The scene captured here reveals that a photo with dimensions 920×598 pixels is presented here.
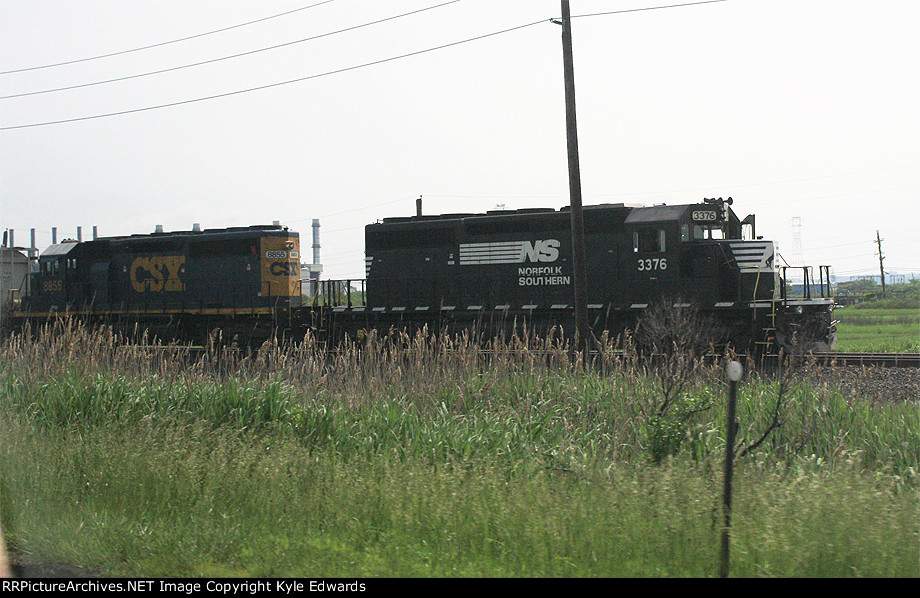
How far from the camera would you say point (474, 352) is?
9.96 metres

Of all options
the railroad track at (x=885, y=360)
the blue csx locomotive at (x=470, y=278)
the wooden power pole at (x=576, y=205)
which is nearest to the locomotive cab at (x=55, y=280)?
the blue csx locomotive at (x=470, y=278)

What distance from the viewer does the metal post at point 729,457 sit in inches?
170

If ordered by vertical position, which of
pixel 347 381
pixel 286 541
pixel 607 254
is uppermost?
pixel 607 254

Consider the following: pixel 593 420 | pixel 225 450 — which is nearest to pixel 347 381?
pixel 225 450

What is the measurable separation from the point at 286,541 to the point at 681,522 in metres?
2.78

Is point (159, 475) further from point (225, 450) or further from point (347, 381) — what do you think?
point (347, 381)

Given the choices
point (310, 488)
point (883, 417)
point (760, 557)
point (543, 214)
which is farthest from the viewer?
point (543, 214)

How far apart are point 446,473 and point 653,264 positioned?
1187 centimetres

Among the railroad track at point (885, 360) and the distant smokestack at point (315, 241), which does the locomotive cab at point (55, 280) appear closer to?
the railroad track at point (885, 360)

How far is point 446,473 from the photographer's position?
259 inches

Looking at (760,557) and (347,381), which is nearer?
(760,557)

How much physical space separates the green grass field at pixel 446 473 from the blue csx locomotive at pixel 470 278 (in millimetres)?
6923

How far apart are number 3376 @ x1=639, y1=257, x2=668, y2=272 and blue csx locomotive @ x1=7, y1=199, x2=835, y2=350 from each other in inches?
1.2

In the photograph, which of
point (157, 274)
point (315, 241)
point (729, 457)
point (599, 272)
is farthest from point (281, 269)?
point (315, 241)
